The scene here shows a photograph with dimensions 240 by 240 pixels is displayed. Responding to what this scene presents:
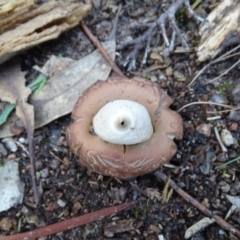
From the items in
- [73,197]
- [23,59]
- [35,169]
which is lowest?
[73,197]

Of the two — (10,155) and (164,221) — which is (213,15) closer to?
(164,221)

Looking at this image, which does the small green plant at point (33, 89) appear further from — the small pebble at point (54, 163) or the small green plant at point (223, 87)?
the small green plant at point (223, 87)

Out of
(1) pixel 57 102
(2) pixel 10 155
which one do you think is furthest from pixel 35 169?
(1) pixel 57 102

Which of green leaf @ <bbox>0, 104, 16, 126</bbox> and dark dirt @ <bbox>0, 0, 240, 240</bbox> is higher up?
green leaf @ <bbox>0, 104, 16, 126</bbox>

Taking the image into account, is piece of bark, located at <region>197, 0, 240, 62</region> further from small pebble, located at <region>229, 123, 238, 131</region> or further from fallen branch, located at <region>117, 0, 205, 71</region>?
small pebble, located at <region>229, 123, 238, 131</region>

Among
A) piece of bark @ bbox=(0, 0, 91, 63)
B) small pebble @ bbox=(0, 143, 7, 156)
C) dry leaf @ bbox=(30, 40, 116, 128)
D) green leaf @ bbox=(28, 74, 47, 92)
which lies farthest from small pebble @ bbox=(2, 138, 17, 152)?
piece of bark @ bbox=(0, 0, 91, 63)

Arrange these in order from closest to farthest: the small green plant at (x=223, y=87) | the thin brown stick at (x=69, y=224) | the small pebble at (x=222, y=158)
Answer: the thin brown stick at (x=69, y=224)
the small pebble at (x=222, y=158)
the small green plant at (x=223, y=87)

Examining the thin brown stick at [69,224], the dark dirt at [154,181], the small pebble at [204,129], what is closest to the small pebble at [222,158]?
the dark dirt at [154,181]
